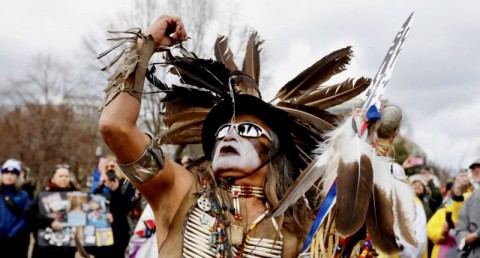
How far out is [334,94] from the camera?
343 centimetres

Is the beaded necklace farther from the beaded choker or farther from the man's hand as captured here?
the man's hand

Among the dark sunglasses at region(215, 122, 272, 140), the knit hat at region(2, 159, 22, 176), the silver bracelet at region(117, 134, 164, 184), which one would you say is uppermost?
the dark sunglasses at region(215, 122, 272, 140)

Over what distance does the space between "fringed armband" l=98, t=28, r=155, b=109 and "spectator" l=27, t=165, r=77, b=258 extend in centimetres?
498

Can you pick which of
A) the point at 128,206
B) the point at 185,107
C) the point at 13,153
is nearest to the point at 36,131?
the point at 13,153

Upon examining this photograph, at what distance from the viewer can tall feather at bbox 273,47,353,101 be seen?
3416 mm

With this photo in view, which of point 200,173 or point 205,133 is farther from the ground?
point 205,133

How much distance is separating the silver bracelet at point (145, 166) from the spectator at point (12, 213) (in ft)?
18.1

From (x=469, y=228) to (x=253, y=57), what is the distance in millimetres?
3483

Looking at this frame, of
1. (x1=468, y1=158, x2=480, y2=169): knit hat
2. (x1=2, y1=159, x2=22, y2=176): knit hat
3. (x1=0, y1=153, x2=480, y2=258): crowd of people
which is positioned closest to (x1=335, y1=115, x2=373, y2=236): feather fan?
(x1=0, y1=153, x2=480, y2=258): crowd of people

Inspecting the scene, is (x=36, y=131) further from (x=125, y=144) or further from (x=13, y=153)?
(x=125, y=144)

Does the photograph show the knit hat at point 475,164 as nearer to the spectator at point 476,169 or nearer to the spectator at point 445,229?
the spectator at point 476,169

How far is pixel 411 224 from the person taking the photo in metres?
2.35

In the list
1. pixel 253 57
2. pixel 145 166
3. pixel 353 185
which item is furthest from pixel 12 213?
pixel 353 185

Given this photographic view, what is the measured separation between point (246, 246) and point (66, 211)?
5025mm
